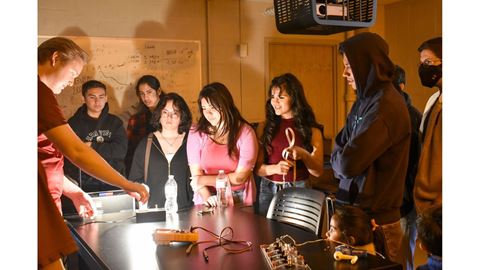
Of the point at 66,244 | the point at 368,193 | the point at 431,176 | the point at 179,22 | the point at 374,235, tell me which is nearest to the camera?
the point at 66,244

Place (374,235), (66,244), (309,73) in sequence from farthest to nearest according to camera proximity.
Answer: (309,73) → (374,235) → (66,244)

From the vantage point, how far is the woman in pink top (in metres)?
2.88

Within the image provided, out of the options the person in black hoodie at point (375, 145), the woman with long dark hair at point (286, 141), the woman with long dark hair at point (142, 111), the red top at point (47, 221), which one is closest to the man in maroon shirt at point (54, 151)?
the red top at point (47, 221)

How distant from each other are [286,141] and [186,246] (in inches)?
55.2

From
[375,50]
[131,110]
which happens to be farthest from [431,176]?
[131,110]

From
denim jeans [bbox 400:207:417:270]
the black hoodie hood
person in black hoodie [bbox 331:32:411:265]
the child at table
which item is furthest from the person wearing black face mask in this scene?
the child at table

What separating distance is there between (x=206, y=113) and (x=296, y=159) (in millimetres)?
670

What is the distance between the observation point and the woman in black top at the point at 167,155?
3082mm

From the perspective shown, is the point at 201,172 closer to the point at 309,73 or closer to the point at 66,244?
the point at 66,244

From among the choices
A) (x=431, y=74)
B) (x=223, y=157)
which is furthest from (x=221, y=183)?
(x=431, y=74)

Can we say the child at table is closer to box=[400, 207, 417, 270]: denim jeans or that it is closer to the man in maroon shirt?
box=[400, 207, 417, 270]: denim jeans

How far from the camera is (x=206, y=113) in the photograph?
121 inches

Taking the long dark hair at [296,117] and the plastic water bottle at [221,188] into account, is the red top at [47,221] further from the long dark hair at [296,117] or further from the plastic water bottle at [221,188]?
the long dark hair at [296,117]

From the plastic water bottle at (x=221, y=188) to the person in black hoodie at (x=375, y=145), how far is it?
0.71m
